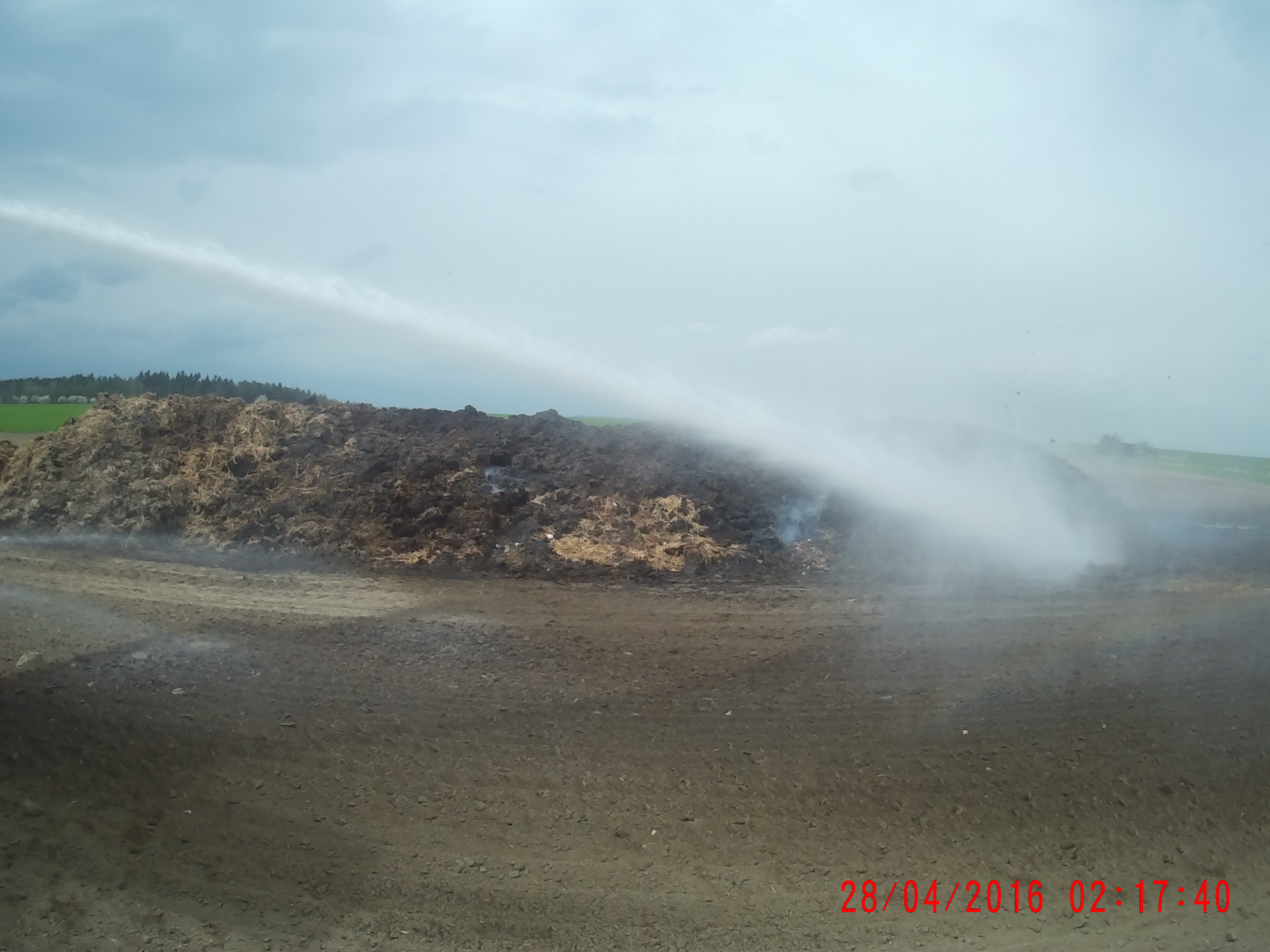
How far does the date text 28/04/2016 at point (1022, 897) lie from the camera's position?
5316 mm

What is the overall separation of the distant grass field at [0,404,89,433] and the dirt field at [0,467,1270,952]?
16483 millimetres

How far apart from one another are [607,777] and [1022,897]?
10.4 feet

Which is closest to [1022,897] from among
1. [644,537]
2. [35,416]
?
[644,537]

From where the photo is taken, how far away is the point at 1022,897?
5.45 meters

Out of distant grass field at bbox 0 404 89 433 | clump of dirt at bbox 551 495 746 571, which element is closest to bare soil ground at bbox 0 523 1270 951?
clump of dirt at bbox 551 495 746 571

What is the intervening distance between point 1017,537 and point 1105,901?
11.5m

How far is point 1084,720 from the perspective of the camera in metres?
7.81

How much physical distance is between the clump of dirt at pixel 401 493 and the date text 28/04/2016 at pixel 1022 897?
26.2 ft

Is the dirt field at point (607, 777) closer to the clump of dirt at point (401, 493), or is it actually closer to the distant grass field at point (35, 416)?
the clump of dirt at point (401, 493)

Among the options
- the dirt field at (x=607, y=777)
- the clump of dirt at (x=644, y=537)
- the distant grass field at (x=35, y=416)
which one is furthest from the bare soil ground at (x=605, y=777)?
the distant grass field at (x=35, y=416)

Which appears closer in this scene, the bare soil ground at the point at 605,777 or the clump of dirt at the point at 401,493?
the bare soil ground at the point at 605,777

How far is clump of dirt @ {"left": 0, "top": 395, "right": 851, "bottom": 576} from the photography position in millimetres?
13867

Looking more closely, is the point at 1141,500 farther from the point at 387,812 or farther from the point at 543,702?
the point at 387,812

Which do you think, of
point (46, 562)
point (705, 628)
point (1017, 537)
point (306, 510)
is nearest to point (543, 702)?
point (705, 628)
